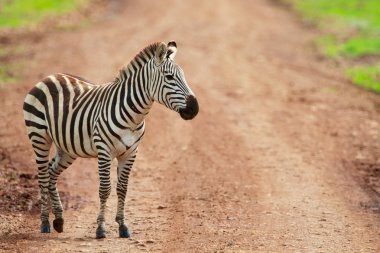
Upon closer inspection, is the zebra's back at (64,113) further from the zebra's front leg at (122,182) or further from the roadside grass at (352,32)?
the roadside grass at (352,32)

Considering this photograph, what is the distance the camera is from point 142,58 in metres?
10.2

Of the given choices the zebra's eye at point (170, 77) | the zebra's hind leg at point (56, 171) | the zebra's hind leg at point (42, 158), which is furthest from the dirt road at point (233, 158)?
the zebra's eye at point (170, 77)

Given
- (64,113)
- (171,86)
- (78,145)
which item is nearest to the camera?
(171,86)

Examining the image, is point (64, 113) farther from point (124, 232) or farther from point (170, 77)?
point (124, 232)

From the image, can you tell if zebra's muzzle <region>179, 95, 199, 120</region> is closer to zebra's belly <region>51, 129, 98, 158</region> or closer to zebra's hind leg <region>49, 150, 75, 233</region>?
zebra's belly <region>51, 129, 98, 158</region>

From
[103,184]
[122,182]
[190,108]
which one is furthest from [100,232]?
[190,108]

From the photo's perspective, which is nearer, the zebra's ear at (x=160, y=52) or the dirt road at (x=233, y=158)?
the zebra's ear at (x=160, y=52)

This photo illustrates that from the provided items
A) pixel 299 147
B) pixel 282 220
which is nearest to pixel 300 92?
pixel 299 147

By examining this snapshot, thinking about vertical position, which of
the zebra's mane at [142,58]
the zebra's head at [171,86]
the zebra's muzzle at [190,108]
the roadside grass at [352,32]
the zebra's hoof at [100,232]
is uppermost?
the roadside grass at [352,32]

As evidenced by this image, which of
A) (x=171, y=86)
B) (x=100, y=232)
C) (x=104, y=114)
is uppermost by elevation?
(x=171, y=86)

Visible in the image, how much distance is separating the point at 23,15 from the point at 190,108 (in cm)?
2241

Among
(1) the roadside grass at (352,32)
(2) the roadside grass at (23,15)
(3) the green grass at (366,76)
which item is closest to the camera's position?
(3) the green grass at (366,76)

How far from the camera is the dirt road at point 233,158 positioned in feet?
33.3

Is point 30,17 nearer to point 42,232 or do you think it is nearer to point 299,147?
point 299,147
